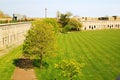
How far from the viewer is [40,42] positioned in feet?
117

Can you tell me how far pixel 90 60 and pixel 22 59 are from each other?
31.0ft

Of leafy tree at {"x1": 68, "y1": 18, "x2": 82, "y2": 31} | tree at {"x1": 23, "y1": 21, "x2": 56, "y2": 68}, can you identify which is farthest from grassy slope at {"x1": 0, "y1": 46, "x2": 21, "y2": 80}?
leafy tree at {"x1": 68, "y1": 18, "x2": 82, "y2": 31}

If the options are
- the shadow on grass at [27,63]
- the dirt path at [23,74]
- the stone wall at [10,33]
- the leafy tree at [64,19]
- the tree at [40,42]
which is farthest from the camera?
the leafy tree at [64,19]

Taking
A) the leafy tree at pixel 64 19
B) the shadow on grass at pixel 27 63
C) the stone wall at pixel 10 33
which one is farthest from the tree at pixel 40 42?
the leafy tree at pixel 64 19

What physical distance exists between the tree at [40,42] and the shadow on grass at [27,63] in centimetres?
198

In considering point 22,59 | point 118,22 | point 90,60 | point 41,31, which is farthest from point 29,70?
point 118,22

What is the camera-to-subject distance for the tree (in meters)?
35.4

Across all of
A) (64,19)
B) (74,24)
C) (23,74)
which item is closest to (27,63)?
(23,74)

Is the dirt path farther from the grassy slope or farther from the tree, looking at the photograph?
the tree

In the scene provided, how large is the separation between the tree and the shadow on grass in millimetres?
1980

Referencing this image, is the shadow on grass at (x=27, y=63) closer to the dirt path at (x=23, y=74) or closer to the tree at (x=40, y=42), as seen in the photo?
the dirt path at (x=23, y=74)

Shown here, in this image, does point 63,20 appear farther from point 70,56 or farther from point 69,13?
point 70,56

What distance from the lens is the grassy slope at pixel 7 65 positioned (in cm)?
3268

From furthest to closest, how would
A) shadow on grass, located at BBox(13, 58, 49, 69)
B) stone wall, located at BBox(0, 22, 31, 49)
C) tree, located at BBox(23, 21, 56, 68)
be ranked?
stone wall, located at BBox(0, 22, 31, 49), shadow on grass, located at BBox(13, 58, 49, 69), tree, located at BBox(23, 21, 56, 68)
